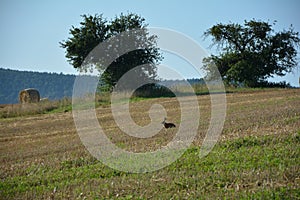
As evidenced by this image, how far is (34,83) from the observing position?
97.2 m

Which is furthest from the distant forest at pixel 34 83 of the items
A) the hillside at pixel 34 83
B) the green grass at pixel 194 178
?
the green grass at pixel 194 178

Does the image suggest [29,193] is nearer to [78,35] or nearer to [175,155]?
[175,155]

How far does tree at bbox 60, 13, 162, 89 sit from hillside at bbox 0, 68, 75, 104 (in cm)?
4520

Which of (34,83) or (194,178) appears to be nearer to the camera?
(194,178)

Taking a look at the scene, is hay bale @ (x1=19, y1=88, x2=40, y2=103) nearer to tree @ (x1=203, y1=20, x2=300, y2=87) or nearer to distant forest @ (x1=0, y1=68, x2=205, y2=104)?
tree @ (x1=203, y1=20, x2=300, y2=87)

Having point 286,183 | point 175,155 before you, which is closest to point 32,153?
point 175,155

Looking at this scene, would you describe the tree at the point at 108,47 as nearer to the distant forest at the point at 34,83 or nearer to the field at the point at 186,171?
the field at the point at 186,171

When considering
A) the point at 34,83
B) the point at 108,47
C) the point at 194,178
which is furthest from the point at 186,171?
the point at 34,83

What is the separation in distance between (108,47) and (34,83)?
58.9 m

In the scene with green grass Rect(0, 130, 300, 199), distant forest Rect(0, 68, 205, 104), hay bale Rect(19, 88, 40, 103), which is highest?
distant forest Rect(0, 68, 205, 104)

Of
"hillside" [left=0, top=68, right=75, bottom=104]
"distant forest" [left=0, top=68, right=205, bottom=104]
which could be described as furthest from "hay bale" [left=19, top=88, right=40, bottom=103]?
"hillside" [left=0, top=68, right=75, bottom=104]

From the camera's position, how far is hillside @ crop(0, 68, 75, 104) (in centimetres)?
8925

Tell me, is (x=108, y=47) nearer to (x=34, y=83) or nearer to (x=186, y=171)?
(x=186, y=171)

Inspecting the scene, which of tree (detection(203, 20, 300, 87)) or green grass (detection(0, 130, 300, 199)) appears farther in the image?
tree (detection(203, 20, 300, 87))
